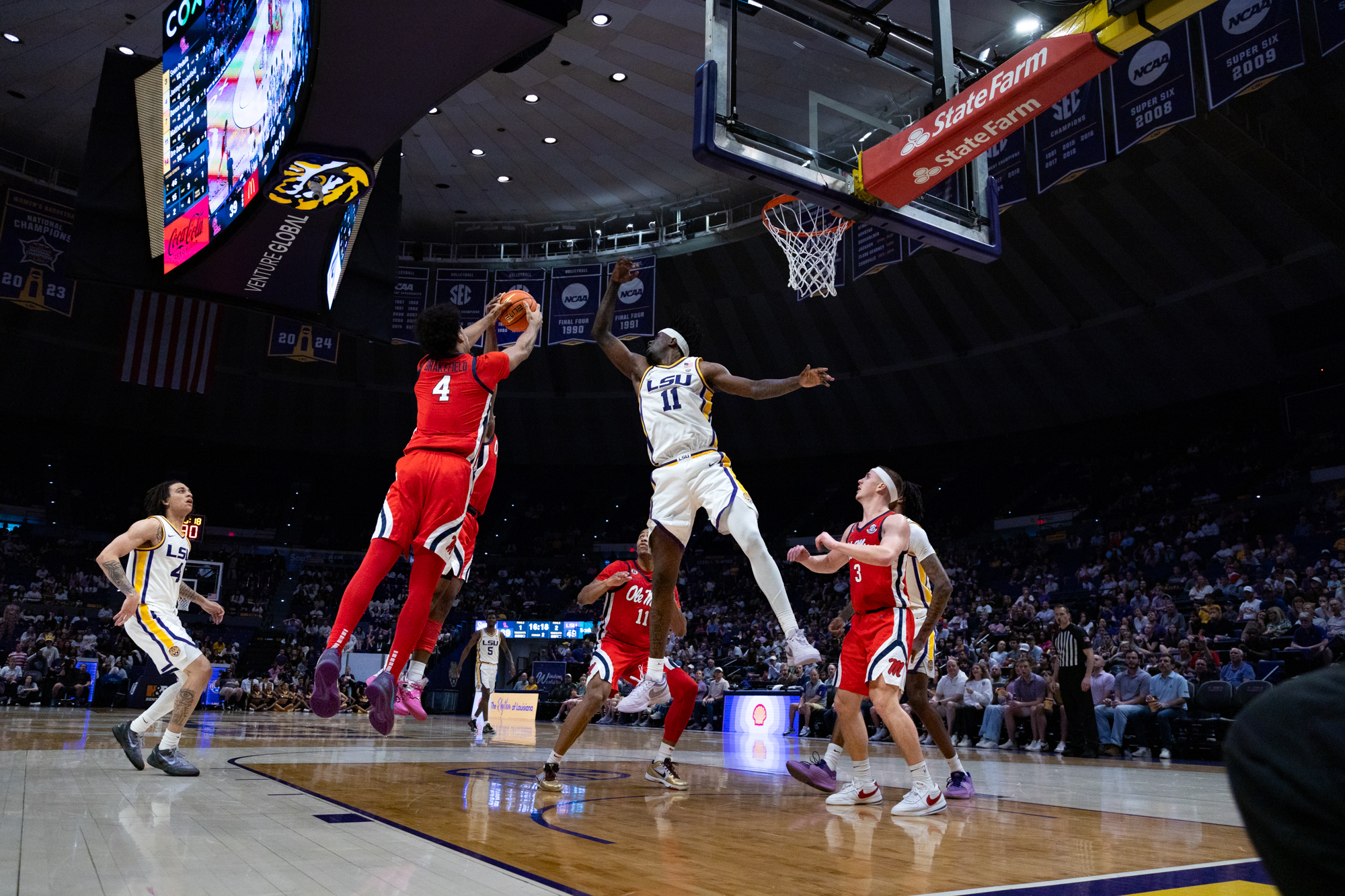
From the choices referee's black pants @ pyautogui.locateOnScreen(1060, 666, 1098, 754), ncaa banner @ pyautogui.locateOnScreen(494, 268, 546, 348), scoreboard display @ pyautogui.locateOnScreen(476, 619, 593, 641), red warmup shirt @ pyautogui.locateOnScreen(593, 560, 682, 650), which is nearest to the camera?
red warmup shirt @ pyautogui.locateOnScreen(593, 560, 682, 650)

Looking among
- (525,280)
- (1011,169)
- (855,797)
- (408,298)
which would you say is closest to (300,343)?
(408,298)

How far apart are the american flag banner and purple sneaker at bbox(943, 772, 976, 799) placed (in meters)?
18.9

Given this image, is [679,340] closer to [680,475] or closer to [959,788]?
[680,475]

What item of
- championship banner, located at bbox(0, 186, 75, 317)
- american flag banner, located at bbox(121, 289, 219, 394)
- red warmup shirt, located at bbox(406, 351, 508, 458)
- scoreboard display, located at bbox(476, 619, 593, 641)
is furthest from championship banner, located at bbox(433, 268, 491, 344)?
red warmup shirt, located at bbox(406, 351, 508, 458)

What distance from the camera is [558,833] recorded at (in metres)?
3.97

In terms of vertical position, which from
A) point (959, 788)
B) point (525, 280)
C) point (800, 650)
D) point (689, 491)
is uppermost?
point (525, 280)

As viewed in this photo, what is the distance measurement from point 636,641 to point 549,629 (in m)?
21.3

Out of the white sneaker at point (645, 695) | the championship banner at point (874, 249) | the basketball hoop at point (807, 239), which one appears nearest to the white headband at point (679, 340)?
the white sneaker at point (645, 695)

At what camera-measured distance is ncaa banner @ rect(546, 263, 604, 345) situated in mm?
19672

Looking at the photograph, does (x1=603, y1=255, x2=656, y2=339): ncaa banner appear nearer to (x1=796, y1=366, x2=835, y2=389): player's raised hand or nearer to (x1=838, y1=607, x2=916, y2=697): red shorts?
(x1=838, y1=607, x2=916, y2=697): red shorts

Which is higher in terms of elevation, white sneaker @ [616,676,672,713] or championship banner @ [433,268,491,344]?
championship banner @ [433,268,491,344]

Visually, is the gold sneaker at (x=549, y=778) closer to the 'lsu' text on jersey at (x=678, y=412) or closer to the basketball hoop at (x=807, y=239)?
the 'lsu' text on jersey at (x=678, y=412)

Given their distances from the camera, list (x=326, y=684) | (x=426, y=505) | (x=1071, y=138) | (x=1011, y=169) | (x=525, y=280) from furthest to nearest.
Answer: (x=525, y=280) < (x=1011, y=169) < (x=1071, y=138) < (x=426, y=505) < (x=326, y=684)

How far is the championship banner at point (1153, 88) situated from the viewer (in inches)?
468
